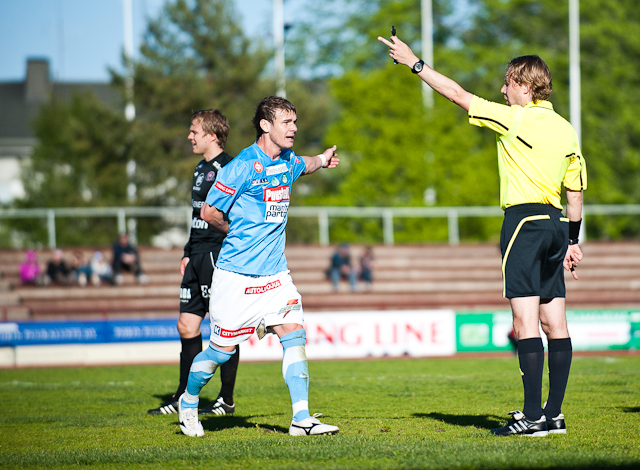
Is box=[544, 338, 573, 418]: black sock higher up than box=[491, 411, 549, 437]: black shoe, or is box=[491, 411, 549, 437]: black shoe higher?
box=[544, 338, 573, 418]: black sock

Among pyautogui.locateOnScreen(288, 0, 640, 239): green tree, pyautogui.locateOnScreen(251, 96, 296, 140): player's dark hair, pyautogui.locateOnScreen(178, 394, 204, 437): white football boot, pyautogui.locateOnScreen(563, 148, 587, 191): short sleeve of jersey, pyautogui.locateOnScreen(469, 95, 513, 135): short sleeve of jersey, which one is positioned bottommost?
pyautogui.locateOnScreen(178, 394, 204, 437): white football boot

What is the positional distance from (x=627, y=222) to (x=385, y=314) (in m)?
22.3

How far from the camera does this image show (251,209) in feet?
17.2

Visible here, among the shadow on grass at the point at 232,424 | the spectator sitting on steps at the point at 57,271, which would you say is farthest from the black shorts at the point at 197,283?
the spectator sitting on steps at the point at 57,271

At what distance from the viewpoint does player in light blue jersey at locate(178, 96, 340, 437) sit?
519 cm

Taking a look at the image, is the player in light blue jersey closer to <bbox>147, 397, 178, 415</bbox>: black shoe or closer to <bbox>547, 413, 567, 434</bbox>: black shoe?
<bbox>147, 397, 178, 415</bbox>: black shoe

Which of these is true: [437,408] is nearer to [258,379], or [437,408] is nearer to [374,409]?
[374,409]

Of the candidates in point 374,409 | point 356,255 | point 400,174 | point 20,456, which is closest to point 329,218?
point 356,255

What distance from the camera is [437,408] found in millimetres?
6512

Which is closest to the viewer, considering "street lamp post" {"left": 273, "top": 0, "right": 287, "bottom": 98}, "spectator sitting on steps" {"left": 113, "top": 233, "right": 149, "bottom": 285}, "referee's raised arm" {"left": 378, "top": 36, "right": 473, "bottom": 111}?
"referee's raised arm" {"left": 378, "top": 36, "right": 473, "bottom": 111}

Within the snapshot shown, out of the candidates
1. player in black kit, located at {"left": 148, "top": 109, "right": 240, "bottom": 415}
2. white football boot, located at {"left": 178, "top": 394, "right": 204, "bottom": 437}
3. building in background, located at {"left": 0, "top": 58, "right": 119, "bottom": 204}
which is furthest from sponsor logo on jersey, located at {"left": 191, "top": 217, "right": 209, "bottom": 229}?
building in background, located at {"left": 0, "top": 58, "right": 119, "bottom": 204}

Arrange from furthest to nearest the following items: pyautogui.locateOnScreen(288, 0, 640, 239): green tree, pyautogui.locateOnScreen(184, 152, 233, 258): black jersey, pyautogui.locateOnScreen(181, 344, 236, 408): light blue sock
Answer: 1. pyautogui.locateOnScreen(288, 0, 640, 239): green tree
2. pyautogui.locateOnScreen(184, 152, 233, 258): black jersey
3. pyautogui.locateOnScreen(181, 344, 236, 408): light blue sock

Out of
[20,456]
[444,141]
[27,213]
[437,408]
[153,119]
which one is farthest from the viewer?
[153,119]

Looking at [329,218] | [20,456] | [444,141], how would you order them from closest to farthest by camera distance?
[20,456], [329,218], [444,141]
